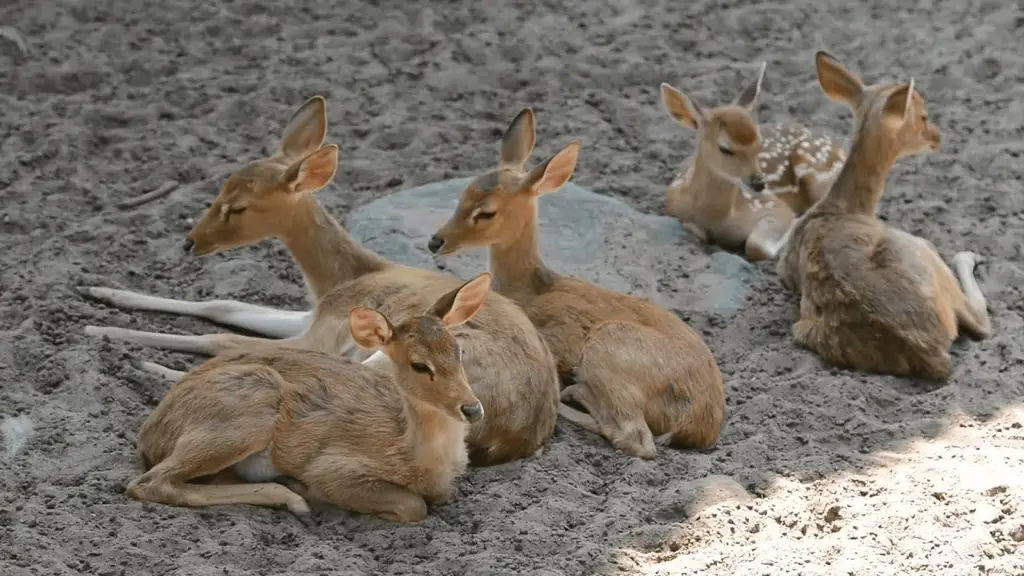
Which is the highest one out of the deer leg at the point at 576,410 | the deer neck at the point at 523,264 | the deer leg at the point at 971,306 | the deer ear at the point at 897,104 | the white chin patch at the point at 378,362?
the deer ear at the point at 897,104

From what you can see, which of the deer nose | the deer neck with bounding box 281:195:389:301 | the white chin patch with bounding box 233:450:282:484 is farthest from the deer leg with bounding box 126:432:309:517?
the deer neck with bounding box 281:195:389:301

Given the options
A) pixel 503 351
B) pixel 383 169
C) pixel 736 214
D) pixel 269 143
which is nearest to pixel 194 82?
pixel 269 143

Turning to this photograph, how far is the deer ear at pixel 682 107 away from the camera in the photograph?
716 centimetres

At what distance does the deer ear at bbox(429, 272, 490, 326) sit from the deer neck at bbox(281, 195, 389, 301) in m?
1.31

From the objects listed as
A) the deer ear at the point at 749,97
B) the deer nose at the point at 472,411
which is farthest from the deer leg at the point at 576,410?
the deer ear at the point at 749,97

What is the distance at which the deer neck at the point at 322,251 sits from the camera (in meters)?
5.93

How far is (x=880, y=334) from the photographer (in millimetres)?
5891

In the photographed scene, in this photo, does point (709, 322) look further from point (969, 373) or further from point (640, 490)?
point (640, 490)

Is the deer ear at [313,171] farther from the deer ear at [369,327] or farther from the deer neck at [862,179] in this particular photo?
the deer neck at [862,179]

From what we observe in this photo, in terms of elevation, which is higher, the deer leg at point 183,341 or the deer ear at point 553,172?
the deer ear at point 553,172

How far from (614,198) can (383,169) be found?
1.16 meters

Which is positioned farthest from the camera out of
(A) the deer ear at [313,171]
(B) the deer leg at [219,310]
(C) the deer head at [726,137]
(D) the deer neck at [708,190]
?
(D) the deer neck at [708,190]

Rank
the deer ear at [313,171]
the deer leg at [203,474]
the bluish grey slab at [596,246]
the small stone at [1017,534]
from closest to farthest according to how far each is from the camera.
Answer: the small stone at [1017,534] < the deer leg at [203,474] < the deer ear at [313,171] < the bluish grey slab at [596,246]

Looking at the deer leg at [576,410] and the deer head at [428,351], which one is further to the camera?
the deer leg at [576,410]
